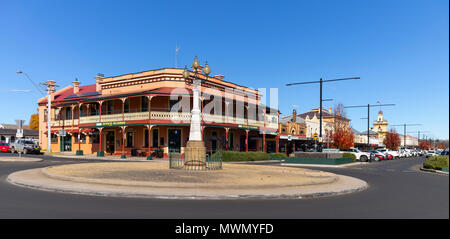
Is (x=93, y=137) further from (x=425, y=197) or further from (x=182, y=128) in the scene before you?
(x=425, y=197)

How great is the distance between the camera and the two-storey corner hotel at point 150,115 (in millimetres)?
36562

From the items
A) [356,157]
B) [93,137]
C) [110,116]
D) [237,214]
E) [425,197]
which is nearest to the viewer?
[237,214]

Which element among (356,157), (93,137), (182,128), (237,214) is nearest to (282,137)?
(356,157)

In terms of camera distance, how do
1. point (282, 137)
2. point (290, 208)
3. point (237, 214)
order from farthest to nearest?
point (282, 137)
point (290, 208)
point (237, 214)

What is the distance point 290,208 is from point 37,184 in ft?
29.1

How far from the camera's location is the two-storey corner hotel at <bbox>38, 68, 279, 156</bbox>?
120 ft

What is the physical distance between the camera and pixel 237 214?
25.8 ft

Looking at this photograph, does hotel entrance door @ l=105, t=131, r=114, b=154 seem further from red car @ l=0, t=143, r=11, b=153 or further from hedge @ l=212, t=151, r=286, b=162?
hedge @ l=212, t=151, r=286, b=162

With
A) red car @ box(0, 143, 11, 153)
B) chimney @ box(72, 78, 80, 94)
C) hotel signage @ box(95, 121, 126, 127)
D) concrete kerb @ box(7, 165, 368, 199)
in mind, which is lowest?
red car @ box(0, 143, 11, 153)

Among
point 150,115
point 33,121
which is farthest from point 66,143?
point 33,121

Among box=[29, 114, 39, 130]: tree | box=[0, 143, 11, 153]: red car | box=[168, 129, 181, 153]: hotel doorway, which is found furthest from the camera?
box=[29, 114, 39, 130]: tree

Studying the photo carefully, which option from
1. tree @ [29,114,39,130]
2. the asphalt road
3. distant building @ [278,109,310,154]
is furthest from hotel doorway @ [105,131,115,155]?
tree @ [29,114,39,130]

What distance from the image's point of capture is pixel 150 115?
35.2 metres
